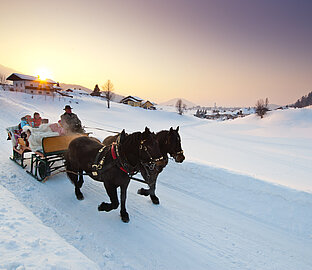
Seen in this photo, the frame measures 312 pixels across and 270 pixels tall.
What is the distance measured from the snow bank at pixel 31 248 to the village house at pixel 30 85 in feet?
196

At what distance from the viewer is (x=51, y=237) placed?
9.79 feet

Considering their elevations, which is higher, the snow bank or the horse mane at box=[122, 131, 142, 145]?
the horse mane at box=[122, 131, 142, 145]

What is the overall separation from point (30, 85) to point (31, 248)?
66962 mm

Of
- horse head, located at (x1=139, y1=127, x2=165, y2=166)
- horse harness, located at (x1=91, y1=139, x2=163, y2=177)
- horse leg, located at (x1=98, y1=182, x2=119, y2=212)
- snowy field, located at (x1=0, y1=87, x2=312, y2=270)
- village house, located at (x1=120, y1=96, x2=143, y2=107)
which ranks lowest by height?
snowy field, located at (x1=0, y1=87, x2=312, y2=270)

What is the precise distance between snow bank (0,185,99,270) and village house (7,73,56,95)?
5978 centimetres

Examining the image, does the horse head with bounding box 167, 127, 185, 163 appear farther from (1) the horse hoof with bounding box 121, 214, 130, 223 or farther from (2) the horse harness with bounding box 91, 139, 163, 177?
(1) the horse hoof with bounding box 121, 214, 130, 223

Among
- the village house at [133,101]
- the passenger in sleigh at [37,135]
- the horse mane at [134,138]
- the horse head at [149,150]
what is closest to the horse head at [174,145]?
the horse head at [149,150]

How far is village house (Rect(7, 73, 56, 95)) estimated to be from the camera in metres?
54.4

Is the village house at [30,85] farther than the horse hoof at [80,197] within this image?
Yes

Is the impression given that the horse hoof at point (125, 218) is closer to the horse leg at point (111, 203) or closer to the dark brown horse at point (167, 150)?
the horse leg at point (111, 203)

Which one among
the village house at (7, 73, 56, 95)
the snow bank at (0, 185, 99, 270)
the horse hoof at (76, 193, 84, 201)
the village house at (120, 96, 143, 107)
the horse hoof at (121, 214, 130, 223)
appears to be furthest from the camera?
the village house at (120, 96, 143, 107)

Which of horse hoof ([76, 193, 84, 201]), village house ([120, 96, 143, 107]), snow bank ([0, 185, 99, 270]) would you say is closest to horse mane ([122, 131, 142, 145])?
snow bank ([0, 185, 99, 270])

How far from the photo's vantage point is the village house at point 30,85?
54438 mm

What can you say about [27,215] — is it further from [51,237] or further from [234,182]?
[234,182]
